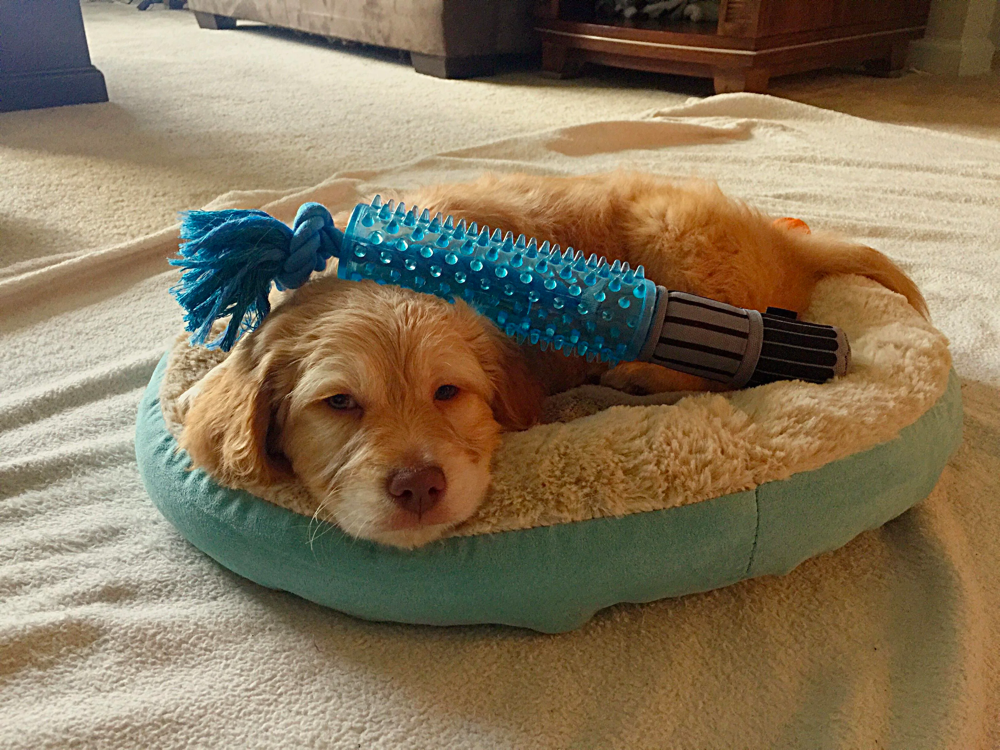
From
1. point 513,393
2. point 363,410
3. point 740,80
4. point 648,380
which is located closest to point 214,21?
point 740,80

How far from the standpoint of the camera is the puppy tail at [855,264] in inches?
83.5

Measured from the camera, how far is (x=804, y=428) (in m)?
1.50

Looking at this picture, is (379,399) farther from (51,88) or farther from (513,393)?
(51,88)

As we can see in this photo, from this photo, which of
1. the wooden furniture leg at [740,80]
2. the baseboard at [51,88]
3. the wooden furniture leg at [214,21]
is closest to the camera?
the baseboard at [51,88]

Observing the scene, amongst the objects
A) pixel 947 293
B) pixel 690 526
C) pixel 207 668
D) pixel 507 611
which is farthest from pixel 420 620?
pixel 947 293

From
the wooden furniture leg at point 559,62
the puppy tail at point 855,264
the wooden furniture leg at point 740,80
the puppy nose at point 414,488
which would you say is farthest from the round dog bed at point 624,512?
the wooden furniture leg at point 559,62

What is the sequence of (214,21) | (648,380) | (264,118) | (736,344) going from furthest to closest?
(214,21)
(264,118)
(648,380)
(736,344)

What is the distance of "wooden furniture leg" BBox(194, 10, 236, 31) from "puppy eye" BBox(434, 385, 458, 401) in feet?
26.1

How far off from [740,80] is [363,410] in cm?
445

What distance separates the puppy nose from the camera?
1.33 meters

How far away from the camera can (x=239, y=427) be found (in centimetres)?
149

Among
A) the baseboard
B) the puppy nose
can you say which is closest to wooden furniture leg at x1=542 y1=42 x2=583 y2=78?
the baseboard

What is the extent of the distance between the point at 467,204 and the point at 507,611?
3.23ft

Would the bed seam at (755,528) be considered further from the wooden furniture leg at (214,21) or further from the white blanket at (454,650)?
the wooden furniture leg at (214,21)
